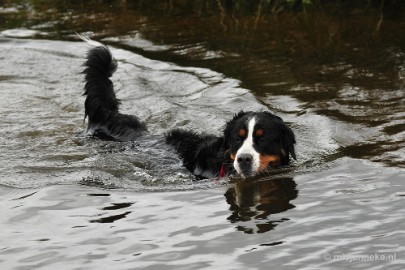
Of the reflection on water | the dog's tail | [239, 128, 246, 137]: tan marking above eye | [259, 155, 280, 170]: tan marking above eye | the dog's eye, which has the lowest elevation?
the reflection on water

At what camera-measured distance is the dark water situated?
496 centimetres

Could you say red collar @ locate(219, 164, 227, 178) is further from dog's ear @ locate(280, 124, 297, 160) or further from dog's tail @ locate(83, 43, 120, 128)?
dog's tail @ locate(83, 43, 120, 128)

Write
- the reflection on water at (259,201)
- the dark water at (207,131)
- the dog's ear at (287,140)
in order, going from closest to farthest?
the dark water at (207,131) < the reflection on water at (259,201) < the dog's ear at (287,140)

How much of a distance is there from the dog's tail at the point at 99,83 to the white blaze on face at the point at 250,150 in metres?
2.00

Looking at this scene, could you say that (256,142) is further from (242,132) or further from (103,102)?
(103,102)

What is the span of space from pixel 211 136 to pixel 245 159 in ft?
3.41

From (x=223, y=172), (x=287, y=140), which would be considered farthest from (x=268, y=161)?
(x=223, y=172)

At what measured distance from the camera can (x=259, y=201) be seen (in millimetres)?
6070

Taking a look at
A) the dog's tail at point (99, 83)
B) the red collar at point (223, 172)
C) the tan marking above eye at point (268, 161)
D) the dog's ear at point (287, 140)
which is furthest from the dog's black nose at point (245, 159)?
the dog's tail at point (99, 83)

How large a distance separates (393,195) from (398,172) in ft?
2.15

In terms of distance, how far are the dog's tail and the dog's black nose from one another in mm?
2101

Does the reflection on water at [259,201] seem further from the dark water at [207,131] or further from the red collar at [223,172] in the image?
the red collar at [223,172]

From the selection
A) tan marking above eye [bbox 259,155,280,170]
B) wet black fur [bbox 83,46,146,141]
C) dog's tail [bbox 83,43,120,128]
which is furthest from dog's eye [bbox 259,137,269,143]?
dog's tail [bbox 83,43,120,128]

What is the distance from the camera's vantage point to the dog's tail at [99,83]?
783cm
